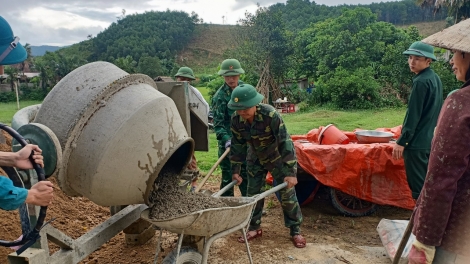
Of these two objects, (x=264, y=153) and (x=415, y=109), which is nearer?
(x=415, y=109)

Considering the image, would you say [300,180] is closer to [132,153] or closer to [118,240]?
[118,240]

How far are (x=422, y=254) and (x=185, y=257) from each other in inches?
72.2

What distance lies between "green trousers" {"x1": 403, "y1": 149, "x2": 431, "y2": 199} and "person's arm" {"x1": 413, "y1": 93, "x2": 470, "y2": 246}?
2438mm

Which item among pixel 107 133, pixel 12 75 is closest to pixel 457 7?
pixel 107 133

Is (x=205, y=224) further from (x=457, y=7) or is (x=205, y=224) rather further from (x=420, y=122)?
(x=457, y=7)

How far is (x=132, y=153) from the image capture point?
2504 mm

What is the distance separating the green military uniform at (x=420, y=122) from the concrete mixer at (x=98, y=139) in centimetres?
234

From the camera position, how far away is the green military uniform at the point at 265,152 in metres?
3.91

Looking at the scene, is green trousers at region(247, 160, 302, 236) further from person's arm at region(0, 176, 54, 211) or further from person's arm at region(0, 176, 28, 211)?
person's arm at region(0, 176, 28, 211)

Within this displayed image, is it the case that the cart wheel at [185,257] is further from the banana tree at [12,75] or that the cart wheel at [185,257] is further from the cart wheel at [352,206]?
the banana tree at [12,75]

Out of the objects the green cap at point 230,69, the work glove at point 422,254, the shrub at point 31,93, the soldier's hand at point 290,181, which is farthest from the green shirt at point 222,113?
the shrub at point 31,93

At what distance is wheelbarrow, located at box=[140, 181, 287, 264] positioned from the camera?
2.51 metres

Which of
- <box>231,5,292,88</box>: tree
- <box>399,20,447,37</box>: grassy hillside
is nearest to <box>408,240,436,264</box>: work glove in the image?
<box>231,5,292,88</box>: tree

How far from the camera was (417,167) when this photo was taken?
3.87 meters
